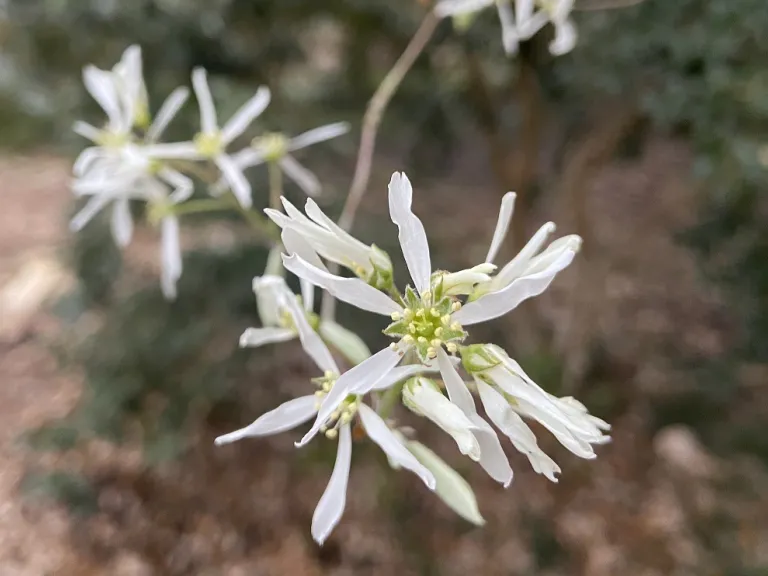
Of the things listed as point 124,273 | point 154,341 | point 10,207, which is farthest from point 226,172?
point 10,207

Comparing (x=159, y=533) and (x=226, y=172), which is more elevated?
(x=226, y=172)

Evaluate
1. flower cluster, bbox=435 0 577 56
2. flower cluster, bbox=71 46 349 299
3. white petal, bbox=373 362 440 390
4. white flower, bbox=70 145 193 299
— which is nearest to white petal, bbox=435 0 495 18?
flower cluster, bbox=435 0 577 56

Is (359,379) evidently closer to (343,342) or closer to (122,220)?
(343,342)

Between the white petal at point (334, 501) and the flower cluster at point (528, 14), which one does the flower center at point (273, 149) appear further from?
the white petal at point (334, 501)

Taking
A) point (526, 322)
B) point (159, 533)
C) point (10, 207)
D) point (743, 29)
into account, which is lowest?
point (10, 207)

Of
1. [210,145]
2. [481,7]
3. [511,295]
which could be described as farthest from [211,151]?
[511,295]

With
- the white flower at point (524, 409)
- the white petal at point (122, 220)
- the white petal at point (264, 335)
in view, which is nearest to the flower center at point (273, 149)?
the white petal at point (122, 220)

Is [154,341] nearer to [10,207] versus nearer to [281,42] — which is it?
[281,42]

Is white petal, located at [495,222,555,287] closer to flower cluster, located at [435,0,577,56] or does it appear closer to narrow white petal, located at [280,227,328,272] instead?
narrow white petal, located at [280,227,328,272]
